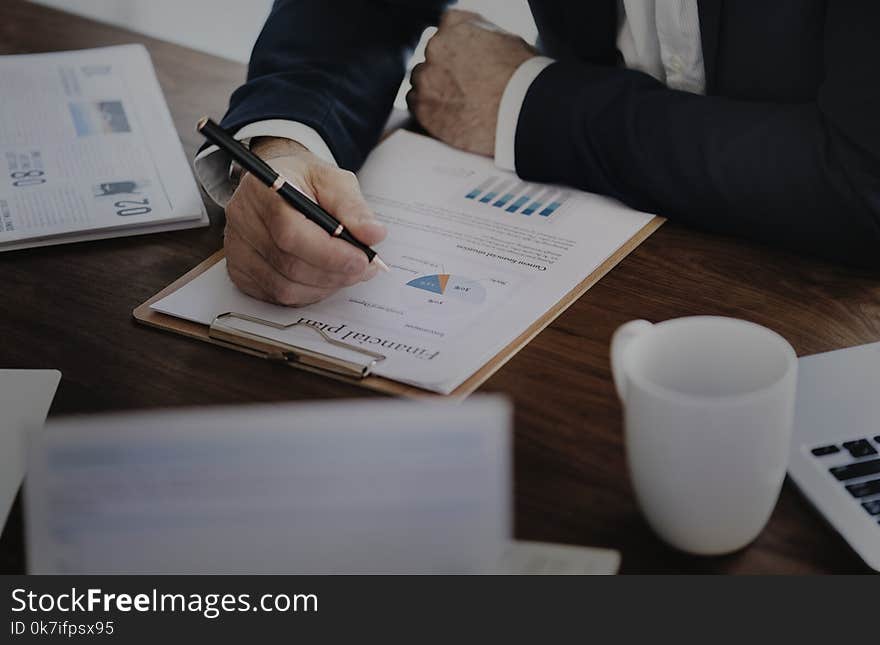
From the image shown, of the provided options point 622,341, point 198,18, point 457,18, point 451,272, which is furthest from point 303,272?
point 198,18

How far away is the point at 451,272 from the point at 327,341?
139mm

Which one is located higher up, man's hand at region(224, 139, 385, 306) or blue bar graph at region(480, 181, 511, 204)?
man's hand at region(224, 139, 385, 306)

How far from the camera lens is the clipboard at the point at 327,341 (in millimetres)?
769

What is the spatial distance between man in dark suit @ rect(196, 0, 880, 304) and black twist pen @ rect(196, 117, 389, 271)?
1 centimetres

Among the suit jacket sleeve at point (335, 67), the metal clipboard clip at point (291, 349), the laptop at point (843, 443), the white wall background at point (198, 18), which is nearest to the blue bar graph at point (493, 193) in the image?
the suit jacket sleeve at point (335, 67)

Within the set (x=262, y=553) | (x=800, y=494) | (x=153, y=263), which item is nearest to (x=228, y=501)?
(x=262, y=553)

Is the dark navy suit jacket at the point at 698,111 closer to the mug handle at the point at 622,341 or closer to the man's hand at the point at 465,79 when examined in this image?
the man's hand at the point at 465,79

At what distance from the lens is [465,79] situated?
1145 mm

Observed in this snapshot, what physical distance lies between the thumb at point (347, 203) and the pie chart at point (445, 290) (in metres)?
0.05

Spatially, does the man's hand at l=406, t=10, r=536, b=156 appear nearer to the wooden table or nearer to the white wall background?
the wooden table

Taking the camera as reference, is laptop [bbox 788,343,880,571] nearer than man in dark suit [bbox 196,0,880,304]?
Yes

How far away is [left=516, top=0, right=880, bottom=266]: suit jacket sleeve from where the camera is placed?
908 millimetres

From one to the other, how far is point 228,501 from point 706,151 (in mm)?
647

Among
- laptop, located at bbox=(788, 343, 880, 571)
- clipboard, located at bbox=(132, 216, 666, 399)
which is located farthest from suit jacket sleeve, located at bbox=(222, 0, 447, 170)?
laptop, located at bbox=(788, 343, 880, 571)
